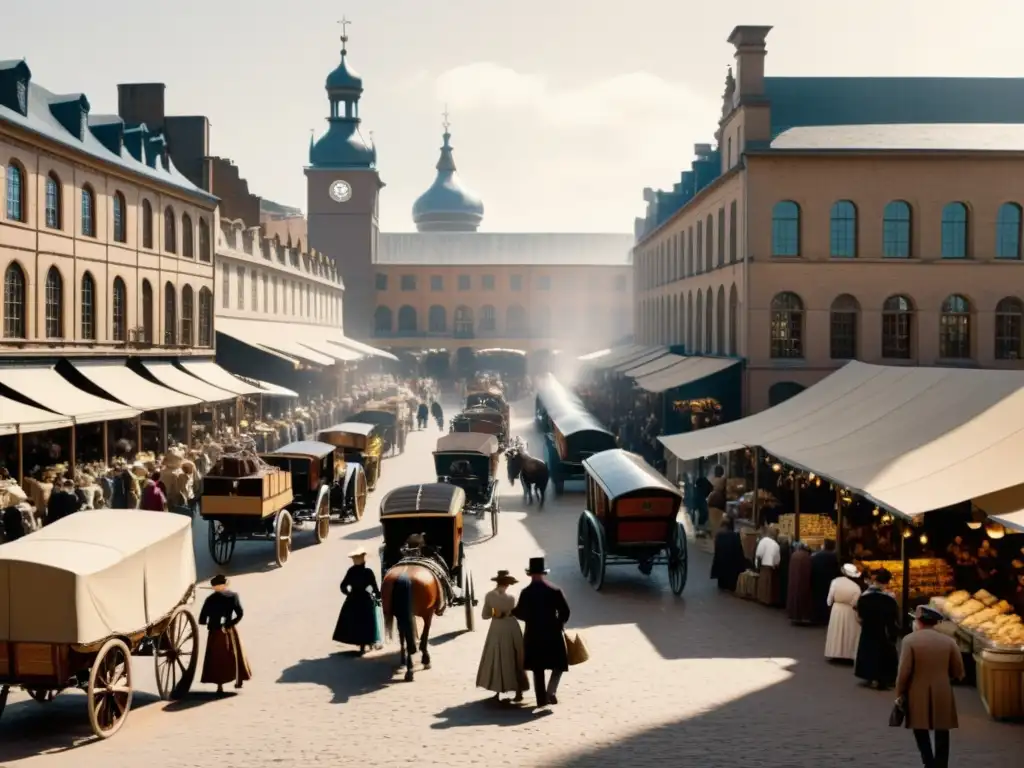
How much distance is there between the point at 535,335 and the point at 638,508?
3260 inches

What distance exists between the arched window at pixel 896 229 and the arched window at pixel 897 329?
4.68 ft

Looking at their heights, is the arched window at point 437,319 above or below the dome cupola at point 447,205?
below

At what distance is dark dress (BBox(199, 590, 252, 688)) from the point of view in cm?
1263

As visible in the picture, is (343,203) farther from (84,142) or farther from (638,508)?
(638,508)

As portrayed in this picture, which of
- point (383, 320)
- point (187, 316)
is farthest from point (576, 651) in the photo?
point (383, 320)

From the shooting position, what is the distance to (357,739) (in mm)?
11203

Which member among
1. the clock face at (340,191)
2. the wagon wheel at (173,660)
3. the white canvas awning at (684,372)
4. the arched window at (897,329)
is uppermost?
the clock face at (340,191)

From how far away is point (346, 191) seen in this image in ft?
289

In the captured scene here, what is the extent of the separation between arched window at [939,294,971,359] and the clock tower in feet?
194

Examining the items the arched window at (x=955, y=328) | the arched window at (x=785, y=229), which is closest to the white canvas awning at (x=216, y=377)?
the arched window at (x=785, y=229)

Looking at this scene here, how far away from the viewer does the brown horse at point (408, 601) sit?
1338 cm

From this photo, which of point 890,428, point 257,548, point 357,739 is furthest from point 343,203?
point 357,739

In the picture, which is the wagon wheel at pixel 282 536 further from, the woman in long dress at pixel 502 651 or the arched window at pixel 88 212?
the arched window at pixel 88 212

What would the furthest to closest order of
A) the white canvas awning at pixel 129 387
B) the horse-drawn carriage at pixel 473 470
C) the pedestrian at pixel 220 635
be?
the white canvas awning at pixel 129 387
the horse-drawn carriage at pixel 473 470
the pedestrian at pixel 220 635
